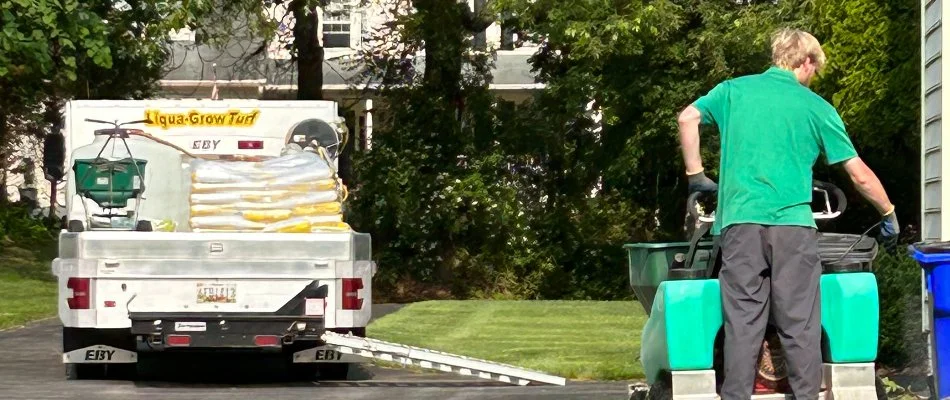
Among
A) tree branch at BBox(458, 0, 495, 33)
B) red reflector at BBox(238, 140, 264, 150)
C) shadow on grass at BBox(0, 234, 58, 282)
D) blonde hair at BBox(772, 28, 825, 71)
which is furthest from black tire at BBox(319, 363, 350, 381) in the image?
tree branch at BBox(458, 0, 495, 33)

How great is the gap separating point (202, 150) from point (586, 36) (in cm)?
812

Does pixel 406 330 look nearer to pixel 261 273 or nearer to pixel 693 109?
pixel 261 273

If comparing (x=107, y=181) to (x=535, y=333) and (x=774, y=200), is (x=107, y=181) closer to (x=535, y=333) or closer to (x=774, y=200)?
(x=535, y=333)

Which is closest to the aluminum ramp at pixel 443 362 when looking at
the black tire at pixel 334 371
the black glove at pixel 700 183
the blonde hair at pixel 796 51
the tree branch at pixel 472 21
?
the black tire at pixel 334 371

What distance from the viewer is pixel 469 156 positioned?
2859 cm

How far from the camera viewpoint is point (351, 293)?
1250 cm

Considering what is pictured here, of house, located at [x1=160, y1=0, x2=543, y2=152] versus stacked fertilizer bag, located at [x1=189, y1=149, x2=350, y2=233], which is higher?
house, located at [x1=160, y1=0, x2=543, y2=152]

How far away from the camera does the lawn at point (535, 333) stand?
45.7ft

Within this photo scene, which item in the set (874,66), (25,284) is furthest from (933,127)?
(25,284)

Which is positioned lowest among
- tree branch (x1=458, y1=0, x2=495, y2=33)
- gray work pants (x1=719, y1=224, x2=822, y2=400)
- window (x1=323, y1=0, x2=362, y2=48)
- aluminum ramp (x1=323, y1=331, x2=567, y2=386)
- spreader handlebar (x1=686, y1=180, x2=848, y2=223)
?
aluminum ramp (x1=323, y1=331, x2=567, y2=386)

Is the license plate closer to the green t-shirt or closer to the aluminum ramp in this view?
the aluminum ramp

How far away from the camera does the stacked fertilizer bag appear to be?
1298cm

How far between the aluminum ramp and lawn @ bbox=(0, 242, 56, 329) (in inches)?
314

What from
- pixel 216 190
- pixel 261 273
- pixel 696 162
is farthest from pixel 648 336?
pixel 216 190
